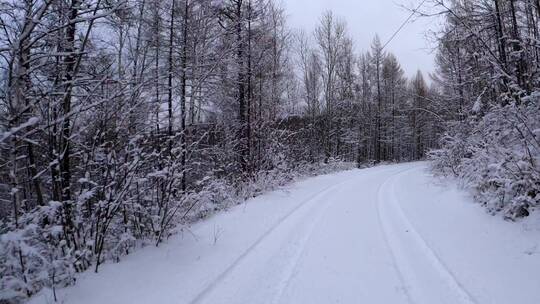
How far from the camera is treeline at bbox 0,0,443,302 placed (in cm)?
370

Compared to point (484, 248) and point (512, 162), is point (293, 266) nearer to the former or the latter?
point (484, 248)

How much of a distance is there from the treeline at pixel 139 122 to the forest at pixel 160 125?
4 cm

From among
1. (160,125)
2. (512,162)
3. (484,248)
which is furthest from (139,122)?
(512,162)

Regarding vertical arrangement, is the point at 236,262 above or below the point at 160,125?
below

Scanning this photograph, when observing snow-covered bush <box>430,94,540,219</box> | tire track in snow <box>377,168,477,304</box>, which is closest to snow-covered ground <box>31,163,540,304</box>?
tire track in snow <box>377,168,477,304</box>

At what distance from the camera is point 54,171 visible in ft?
14.3

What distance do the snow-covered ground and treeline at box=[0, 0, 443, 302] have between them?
57 cm

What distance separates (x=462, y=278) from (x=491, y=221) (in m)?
2.87

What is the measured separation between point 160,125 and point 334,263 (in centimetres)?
391

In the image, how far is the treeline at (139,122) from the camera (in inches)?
146

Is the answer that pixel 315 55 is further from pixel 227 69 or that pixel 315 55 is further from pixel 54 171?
pixel 54 171

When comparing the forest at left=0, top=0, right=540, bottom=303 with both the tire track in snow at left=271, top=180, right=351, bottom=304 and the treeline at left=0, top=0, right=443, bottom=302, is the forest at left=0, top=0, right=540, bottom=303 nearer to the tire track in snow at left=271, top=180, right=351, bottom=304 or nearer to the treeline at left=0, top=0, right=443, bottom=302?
the treeline at left=0, top=0, right=443, bottom=302

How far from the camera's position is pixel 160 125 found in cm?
631

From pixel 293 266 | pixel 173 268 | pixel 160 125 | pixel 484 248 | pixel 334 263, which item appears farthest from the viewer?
pixel 160 125
